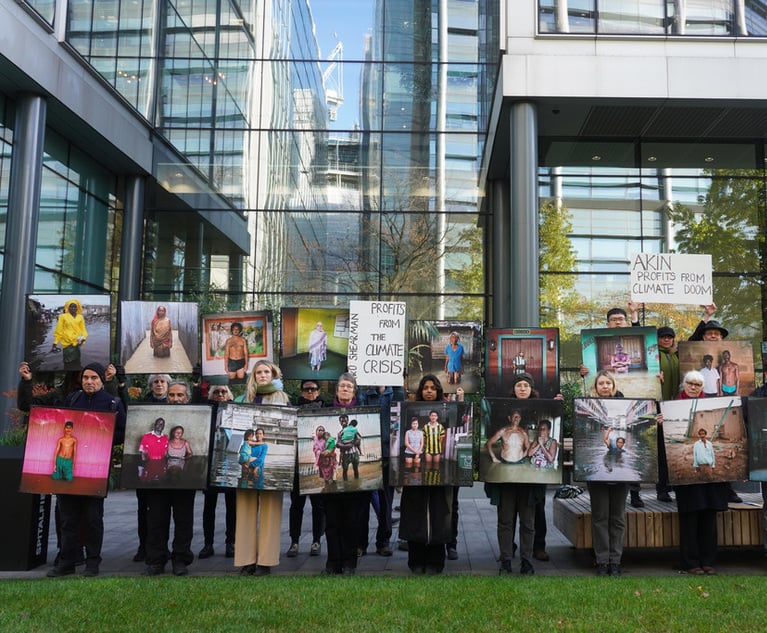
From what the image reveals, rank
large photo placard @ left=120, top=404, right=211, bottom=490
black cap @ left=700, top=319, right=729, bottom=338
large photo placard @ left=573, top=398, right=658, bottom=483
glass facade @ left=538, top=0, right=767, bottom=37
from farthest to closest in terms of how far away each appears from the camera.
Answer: glass facade @ left=538, top=0, right=767, bottom=37 → black cap @ left=700, top=319, right=729, bottom=338 → large photo placard @ left=120, top=404, right=211, bottom=490 → large photo placard @ left=573, top=398, right=658, bottom=483

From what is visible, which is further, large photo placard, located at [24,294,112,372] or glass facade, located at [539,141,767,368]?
glass facade, located at [539,141,767,368]

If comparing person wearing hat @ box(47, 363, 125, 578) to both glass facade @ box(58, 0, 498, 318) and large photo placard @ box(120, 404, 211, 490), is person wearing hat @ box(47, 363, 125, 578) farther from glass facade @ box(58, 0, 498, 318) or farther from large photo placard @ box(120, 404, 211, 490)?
glass facade @ box(58, 0, 498, 318)

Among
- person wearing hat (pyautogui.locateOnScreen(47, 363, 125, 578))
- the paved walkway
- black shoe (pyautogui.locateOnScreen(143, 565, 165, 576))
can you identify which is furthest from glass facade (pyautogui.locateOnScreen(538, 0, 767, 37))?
black shoe (pyautogui.locateOnScreen(143, 565, 165, 576))

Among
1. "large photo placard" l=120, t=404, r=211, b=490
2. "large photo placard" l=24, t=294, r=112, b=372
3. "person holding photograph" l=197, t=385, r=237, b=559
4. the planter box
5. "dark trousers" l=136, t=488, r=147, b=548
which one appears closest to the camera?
"large photo placard" l=120, t=404, r=211, b=490

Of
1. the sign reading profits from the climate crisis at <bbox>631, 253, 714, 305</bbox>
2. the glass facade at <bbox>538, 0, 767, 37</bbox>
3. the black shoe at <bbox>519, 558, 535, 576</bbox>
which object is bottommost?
the black shoe at <bbox>519, 558, 535, 576</bbox>

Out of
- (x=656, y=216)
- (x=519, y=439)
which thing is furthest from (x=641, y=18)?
(x=519, y=439)

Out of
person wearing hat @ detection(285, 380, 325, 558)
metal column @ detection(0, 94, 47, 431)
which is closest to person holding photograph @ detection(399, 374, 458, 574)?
person wearing hat @ detection(285, 380, 325, 558)

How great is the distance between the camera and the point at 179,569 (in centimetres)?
758

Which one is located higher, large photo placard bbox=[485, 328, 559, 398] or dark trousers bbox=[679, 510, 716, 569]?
large photo placard bbox=[485, 328, 559, 398]

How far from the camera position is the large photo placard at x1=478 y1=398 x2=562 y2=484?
734 cm

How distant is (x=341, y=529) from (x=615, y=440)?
111 inches

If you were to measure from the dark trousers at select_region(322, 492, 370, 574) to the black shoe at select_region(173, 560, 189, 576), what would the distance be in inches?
55.1

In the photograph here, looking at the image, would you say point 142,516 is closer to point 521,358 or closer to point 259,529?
point 259,529

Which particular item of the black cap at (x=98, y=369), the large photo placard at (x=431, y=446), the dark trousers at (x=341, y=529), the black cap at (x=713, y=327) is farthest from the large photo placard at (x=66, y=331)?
the black cap at (x=713, y=327)
